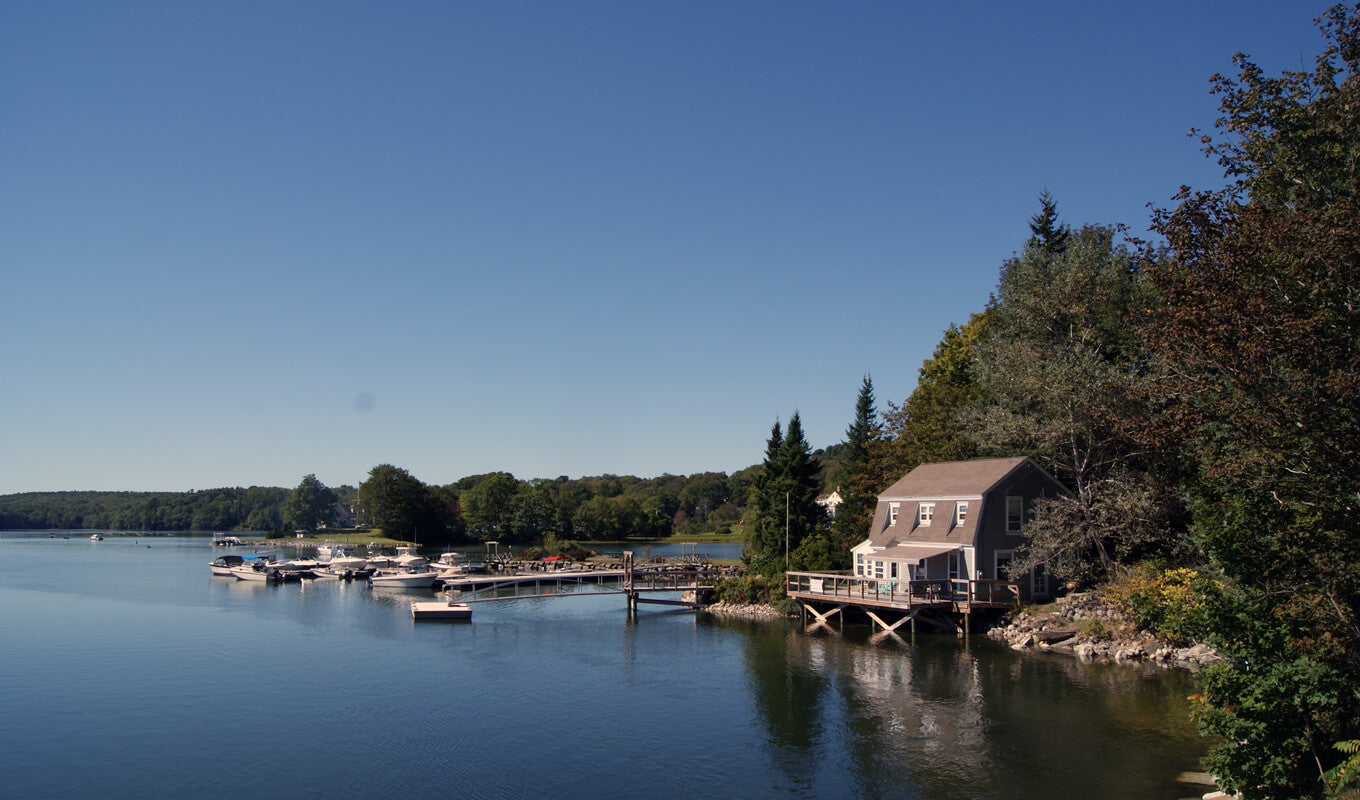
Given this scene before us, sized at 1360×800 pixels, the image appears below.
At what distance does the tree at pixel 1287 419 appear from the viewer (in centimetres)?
1591

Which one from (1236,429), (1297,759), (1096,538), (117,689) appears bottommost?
(117,689)

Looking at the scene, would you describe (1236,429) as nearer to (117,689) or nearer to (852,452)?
(117,689)

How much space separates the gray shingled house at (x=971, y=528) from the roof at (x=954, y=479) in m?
0.07

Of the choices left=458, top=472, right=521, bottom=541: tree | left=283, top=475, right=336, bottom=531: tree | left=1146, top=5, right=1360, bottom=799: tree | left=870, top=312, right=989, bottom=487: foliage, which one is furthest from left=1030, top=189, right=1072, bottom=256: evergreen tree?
left=283, top=475, right=336, bottom=531: tree

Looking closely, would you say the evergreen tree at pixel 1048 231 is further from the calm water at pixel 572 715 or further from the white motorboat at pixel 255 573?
the white motorboat at pixel 255 573

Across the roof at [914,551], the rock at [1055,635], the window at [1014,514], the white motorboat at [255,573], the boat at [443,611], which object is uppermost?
the window at [1014,514]

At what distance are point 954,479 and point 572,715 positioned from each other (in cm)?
2499

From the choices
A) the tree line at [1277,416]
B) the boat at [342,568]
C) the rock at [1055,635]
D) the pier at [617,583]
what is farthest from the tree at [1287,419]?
the boat at [342,568]

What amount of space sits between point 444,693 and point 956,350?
47.5 meters

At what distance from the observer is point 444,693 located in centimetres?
3172

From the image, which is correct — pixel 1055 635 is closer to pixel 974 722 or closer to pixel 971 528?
pixel 971 528

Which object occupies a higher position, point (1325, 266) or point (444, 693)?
point (1325, 266)

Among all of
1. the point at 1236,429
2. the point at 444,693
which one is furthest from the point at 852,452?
the point at 1236,429

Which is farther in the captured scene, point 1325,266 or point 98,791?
point 98,791
